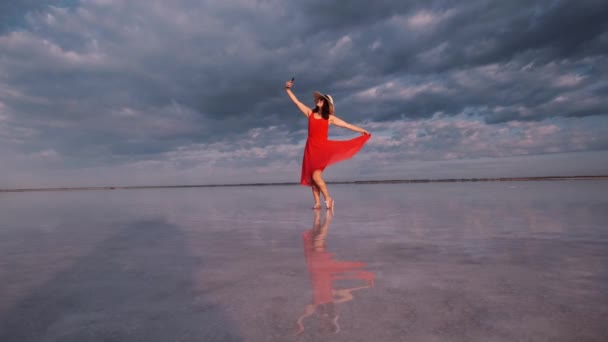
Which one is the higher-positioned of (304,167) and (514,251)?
(304,167)

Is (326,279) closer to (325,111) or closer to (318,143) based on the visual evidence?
(318,143)

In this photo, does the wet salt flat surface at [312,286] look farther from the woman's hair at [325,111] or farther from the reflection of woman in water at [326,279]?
the woman's hair at [325,111]

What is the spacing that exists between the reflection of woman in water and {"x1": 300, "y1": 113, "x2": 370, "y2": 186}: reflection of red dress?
13.4 feet

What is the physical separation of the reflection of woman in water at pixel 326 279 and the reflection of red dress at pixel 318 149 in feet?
13.4

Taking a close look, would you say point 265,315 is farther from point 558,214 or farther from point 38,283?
point 558,214

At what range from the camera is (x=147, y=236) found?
3.97 meters

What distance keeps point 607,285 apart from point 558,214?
3823mm

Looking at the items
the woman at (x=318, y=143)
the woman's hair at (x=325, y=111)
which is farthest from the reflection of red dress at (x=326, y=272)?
the woman's hair at (x=325, y=111)

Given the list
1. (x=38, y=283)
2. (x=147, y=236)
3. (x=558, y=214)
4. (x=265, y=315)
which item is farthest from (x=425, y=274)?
(x=558, y=214)

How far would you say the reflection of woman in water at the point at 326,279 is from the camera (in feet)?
5.06

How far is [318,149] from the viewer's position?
744 centimetres

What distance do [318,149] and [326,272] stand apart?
17.3ft

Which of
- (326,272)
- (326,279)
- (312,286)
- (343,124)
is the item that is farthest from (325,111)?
(312,286)

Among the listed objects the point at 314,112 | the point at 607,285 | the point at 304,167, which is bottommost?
the point at 607,285
